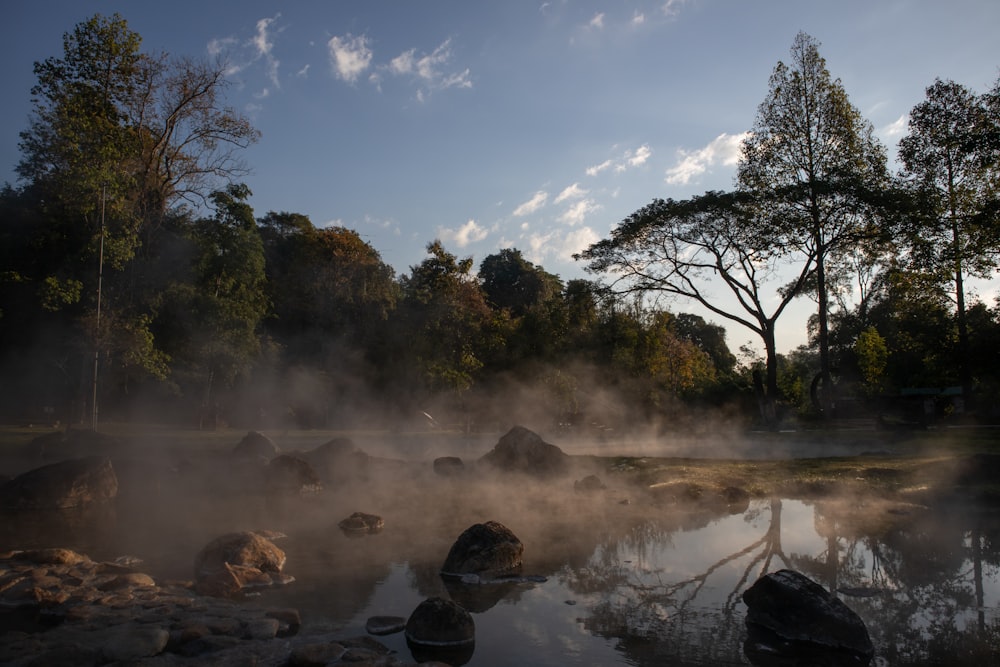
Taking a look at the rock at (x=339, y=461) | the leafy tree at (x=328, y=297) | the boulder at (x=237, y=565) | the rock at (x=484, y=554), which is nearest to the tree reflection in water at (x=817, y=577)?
the rock at (x=484, y=554)

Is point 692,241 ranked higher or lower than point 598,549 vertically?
higher

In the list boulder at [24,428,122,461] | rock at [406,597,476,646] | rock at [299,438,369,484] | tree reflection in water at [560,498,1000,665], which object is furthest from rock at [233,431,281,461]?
rock at [406,597,476,646]

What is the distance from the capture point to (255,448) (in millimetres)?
19000

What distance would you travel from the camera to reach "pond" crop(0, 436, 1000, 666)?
555cm

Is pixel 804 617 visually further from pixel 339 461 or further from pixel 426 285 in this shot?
pixel 426 285

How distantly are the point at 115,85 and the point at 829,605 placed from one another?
22.5 m

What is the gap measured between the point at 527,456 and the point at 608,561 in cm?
884

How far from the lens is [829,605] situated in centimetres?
553

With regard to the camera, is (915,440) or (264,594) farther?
(915,440)

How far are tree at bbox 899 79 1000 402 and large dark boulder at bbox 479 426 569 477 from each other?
1227cm

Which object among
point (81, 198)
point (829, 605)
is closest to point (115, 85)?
point (81, 198)

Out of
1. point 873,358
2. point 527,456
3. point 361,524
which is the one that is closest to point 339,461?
point 527,456

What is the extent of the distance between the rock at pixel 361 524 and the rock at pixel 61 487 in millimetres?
5562

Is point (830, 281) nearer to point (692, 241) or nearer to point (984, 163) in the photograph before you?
point (692, 241)
